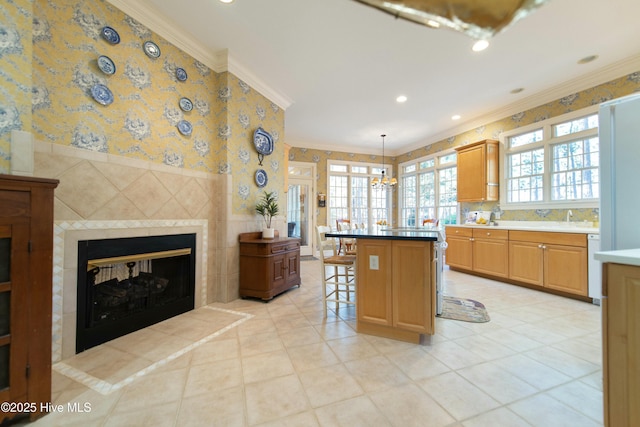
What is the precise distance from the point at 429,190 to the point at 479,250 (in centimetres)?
255

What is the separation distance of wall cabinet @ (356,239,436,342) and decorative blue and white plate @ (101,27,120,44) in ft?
9.24

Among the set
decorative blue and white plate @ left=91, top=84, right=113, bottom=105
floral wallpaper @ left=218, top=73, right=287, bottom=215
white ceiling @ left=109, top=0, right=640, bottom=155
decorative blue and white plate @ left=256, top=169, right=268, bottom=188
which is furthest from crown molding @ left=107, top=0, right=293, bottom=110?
decorative blue and white plate @ left=256, top=169, right=268, bottom=188

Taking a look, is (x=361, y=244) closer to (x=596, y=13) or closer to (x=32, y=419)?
(x=32, y=419)

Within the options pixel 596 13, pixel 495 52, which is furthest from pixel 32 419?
pixel 596 13

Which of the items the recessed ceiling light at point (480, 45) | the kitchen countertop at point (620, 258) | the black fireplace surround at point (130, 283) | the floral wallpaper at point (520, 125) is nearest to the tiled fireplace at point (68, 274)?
the black fireplace surround at point (130, 283)

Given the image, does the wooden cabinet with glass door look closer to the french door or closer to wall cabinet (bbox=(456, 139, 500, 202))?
wall cabinet (bbox=(456, 139, 500, 202))

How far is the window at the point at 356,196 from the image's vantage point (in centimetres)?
720

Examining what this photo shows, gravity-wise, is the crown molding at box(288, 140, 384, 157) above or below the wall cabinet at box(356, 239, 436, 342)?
above

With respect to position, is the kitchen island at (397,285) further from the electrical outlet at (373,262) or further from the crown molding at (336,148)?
the crown molding at (336,148)

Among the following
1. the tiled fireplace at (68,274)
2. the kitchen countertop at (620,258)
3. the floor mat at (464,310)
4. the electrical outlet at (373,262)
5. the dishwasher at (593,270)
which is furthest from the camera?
the dishwasher at (593,270)

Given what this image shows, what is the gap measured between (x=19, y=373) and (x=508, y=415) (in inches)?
99.8

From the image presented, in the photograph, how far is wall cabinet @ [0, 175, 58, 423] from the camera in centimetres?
123

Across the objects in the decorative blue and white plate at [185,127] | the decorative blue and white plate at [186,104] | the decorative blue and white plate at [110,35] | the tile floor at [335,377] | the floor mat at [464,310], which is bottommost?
the tile floor at [335,377]

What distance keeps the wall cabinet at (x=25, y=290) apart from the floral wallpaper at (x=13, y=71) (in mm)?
383
